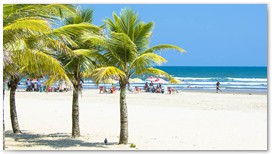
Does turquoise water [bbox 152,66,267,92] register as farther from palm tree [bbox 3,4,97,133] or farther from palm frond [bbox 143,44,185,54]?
palm tree [bbox 3,4,97,133]

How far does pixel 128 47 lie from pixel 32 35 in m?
2.40

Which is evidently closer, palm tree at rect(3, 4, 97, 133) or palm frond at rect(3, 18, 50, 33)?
palm frond at rect(3, 18, 50, 33)

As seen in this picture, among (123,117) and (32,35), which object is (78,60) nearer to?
(123,117)

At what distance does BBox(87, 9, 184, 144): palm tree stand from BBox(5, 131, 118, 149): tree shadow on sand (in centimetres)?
164

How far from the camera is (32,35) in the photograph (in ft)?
24.1

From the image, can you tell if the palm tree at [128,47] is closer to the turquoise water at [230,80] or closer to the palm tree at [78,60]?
the palm tree at [78,60]

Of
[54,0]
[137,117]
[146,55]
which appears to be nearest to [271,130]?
[146,55]

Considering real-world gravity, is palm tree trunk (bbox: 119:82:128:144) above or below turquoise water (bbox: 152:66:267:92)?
below

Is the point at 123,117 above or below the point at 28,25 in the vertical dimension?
below

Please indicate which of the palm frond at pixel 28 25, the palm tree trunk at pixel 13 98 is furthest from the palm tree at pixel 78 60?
the palm frond at pixel 28 25

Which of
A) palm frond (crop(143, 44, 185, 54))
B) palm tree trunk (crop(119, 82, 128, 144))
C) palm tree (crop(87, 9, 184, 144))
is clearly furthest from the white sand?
palm frond (crop(143, 44, 185, 54))

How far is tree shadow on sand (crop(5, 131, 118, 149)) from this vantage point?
9930mm

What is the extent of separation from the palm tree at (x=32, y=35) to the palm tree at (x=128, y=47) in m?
1.43

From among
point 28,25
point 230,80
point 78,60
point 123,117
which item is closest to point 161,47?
point 123,117
